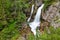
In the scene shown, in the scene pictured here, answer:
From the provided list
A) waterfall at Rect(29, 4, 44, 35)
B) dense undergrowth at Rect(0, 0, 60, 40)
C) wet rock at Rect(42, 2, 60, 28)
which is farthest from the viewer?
waterfall at Rect(29, 4, 44, 35)

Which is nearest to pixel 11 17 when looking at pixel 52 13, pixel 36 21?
pixel 36 21

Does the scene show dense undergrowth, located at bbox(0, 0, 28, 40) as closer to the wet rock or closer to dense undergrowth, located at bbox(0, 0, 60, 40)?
dense undergrowth, located at bbox(0, 0, 60, 40)

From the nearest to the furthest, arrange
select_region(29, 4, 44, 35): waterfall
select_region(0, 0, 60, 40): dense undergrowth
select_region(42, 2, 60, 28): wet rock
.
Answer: select_region(0, 0, 60, 40): dense undergrowth
select_region(42, 2, 60, 28): wet rock
select_region(29, 4, 44, 35): waterfall

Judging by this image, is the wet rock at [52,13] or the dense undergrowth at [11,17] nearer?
the dense undergrowth at [11,17]

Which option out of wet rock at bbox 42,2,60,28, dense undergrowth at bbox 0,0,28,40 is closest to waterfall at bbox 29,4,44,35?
wet rock at bbox 42,2,60,28

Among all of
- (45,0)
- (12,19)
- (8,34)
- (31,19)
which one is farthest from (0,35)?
(45,0)

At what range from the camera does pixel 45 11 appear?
10.2 metres

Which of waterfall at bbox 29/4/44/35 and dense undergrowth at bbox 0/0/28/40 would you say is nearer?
dense undergrowth at bbox 0/0/28/40

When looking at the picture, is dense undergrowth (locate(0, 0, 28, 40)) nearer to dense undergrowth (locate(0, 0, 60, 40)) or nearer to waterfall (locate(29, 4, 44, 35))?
dense undergrowth (locate(0, 0, 60, 40))

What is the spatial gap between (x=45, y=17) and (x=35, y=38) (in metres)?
6.15

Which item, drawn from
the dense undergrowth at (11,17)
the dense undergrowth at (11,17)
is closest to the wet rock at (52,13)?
the dense undergrowth at (11,17)

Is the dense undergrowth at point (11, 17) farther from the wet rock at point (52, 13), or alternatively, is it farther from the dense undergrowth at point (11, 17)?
the wet rock at point (52, 13)

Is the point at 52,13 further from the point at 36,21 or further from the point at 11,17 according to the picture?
the point at 11,17

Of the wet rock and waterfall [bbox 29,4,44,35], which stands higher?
the wet rock
